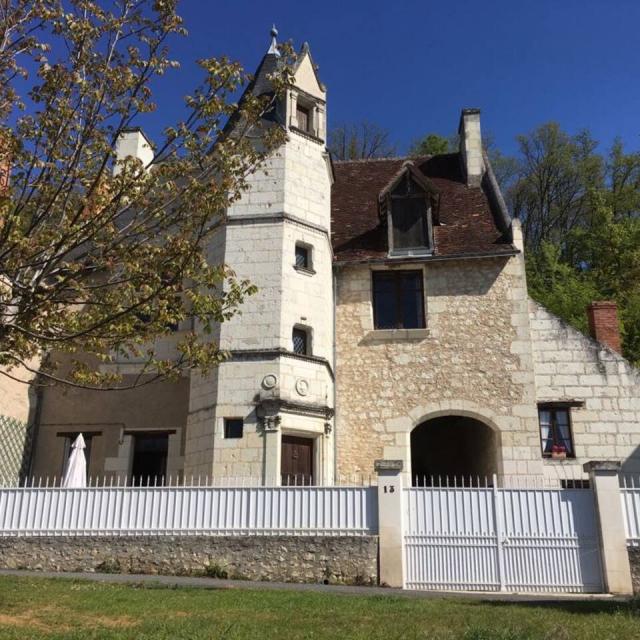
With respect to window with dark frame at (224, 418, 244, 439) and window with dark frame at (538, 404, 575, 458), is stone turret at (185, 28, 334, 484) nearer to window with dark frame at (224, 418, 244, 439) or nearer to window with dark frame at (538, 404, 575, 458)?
window with dark frame at (224, 418, 244, 439)

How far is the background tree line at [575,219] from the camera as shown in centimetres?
2088

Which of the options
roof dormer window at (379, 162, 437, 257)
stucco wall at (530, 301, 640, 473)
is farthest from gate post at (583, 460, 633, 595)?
roof dormer window at (379, 162, 437, 257)

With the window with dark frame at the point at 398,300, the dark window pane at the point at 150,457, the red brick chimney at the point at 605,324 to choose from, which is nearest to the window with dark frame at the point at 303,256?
the window with dark frame at the point at 398,300

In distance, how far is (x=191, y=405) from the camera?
12.8 metres

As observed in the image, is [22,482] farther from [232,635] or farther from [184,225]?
[232,635]

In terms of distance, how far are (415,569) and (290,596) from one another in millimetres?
2409

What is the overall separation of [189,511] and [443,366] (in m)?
6.36

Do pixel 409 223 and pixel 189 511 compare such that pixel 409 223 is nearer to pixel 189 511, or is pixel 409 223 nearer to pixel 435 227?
pixel 435 227

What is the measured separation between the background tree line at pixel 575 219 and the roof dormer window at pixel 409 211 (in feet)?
22.6

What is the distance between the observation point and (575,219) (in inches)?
1128

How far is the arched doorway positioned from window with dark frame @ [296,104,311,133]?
24.9ft

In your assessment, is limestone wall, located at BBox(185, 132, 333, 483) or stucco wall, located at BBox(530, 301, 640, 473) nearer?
limestone wall, located at BBox(185, 132, 333, 483)

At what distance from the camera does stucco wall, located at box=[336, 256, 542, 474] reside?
13.5m


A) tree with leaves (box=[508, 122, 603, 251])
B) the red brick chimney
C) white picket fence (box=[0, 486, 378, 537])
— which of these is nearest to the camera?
white picket fence (box=[0, 486, 378, 537])
